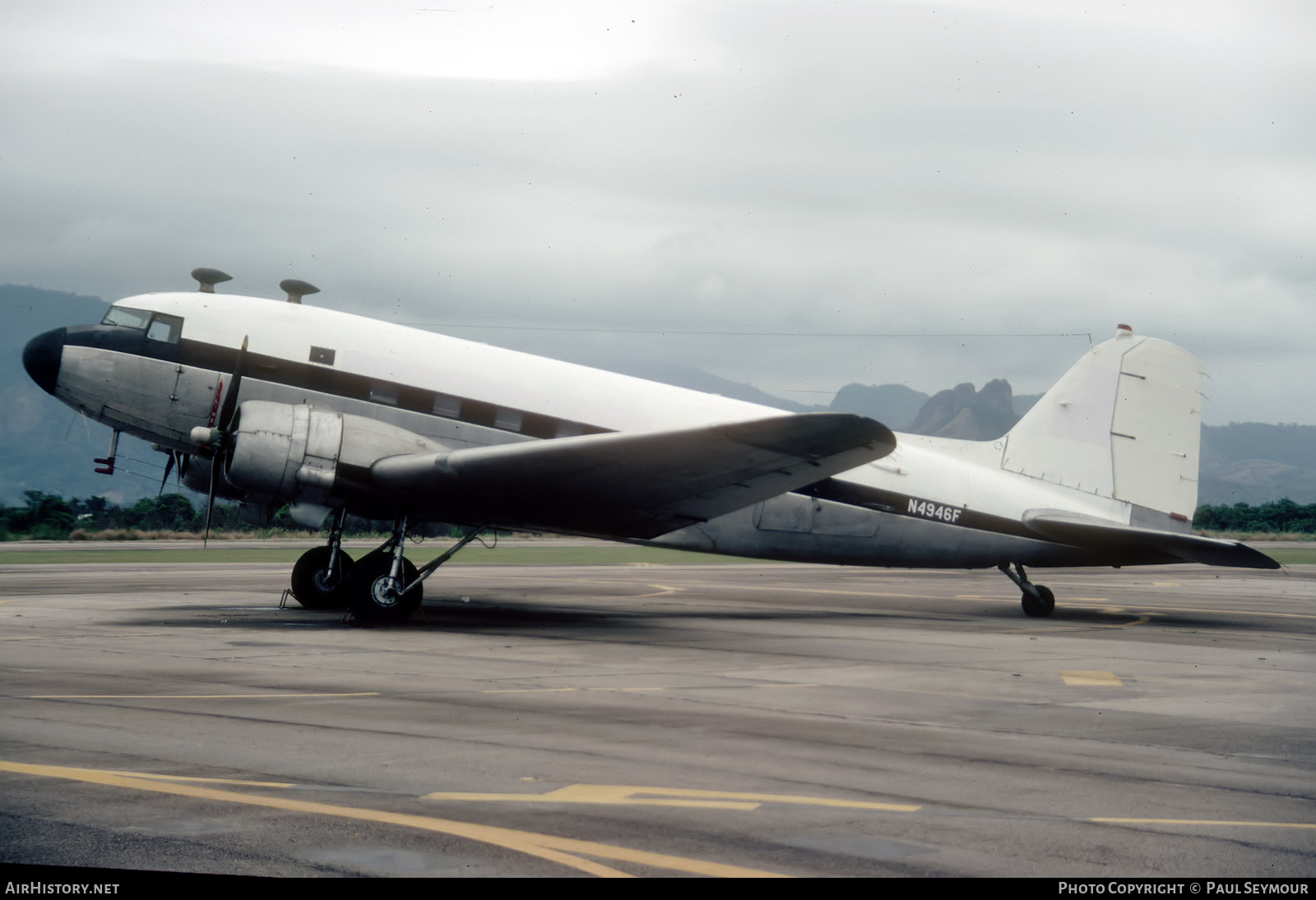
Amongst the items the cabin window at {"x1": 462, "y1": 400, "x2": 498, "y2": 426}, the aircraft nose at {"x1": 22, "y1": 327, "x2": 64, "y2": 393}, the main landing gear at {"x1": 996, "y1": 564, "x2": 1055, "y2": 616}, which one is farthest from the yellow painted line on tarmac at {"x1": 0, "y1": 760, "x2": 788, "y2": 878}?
the main landing gear at {"x1": 996, "y1": 564, "x2": 1055, "y2": 616}

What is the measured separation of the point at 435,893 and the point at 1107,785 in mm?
4298

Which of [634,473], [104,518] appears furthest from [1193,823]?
[104,518]

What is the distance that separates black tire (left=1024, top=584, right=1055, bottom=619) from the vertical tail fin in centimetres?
212

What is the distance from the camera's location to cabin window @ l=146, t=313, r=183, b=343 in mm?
15742

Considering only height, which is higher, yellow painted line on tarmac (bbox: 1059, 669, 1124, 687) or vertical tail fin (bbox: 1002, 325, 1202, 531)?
vertical tail fin (bbox: 1002, 325, 1202, 531)

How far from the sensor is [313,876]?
14.2 feet

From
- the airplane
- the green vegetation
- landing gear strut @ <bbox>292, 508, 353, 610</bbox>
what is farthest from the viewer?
the green vegetation

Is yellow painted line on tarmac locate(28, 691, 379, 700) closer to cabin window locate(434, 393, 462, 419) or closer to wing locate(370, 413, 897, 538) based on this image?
wing locate(370, 413, 897, 538)

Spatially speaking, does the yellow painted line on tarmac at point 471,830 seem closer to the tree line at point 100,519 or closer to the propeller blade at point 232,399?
the propeller blade at point 232,399

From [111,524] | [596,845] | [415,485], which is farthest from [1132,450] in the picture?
[111,524]

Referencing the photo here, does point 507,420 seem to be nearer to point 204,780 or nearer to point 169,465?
point 169,465

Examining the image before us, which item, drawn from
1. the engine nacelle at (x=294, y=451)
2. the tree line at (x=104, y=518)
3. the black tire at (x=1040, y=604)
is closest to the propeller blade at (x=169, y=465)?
the engine nacelle at (x=294, y=451)

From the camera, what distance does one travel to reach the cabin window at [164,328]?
15.7m

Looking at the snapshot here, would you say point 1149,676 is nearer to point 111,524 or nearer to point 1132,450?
point 1132,450
